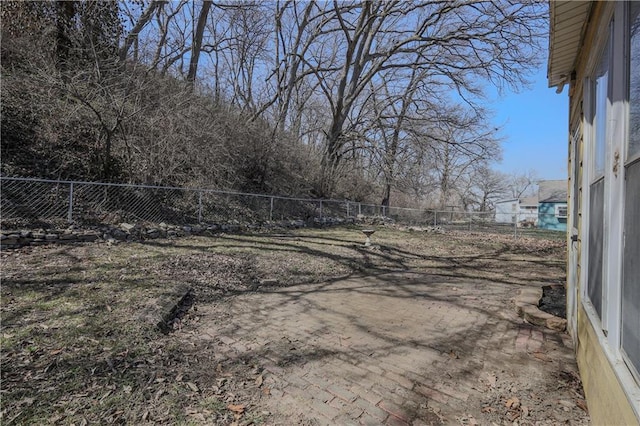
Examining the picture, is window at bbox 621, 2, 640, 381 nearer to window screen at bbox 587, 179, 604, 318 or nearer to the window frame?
the window frame

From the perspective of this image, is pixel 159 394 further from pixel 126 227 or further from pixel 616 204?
pixel 126 227

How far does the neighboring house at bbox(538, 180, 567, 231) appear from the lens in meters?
30.5

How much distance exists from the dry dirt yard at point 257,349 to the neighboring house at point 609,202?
28.3 inches

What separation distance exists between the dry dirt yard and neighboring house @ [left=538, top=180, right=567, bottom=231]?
3031 centimetres

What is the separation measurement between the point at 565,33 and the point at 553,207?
3519 centimetres

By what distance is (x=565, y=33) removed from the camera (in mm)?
2703

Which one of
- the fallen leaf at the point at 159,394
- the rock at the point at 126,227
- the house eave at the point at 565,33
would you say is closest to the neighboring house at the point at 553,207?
the house eave at the point at 565,33

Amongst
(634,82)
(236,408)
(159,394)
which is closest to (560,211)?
(634,82)

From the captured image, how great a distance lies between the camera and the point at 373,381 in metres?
2.60

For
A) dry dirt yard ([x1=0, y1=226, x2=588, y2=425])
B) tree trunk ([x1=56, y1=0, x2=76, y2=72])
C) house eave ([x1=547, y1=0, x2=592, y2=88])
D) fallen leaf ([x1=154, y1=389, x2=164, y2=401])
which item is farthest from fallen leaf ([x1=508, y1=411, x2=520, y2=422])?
tree trunk ([x1=56, y1=0, x2=76, y2=72])

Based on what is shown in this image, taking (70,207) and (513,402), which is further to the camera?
(70,207)

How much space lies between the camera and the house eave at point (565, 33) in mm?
2342

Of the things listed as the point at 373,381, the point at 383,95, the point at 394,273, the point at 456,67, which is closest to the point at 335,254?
the point at 394,273

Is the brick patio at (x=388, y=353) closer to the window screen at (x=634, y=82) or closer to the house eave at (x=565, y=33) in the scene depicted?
the window screen at (x=634, y=82)
